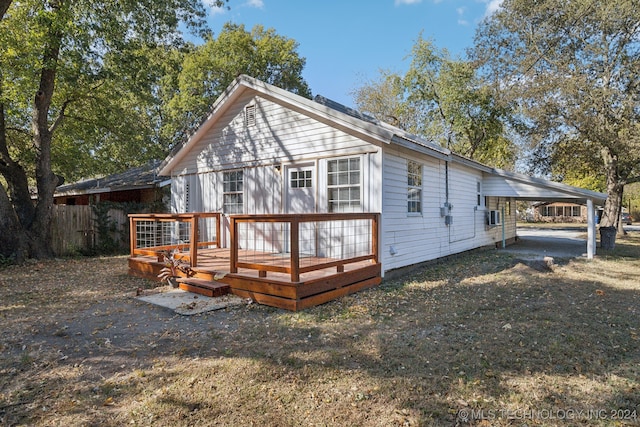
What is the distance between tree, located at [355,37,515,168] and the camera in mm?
21281

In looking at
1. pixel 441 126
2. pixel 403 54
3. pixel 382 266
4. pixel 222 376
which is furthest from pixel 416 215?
pixel 403 54

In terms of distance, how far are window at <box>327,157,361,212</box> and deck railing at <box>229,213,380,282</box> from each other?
1.26 ft

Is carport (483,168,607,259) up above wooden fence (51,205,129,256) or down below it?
above

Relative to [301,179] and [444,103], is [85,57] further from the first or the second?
[444,103]

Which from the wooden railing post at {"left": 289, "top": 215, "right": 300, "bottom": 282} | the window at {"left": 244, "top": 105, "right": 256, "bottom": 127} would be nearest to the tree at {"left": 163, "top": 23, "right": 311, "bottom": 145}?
the window at {"left": 244, "top": 105, "right": 256, "bottom": 127}

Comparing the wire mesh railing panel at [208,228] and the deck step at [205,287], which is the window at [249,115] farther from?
the deck step at [205,287]

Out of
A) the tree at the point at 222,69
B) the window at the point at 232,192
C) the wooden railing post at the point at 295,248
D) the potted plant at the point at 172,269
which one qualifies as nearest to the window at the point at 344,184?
the wooden railing post at the point at 295,248

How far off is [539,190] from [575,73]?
8.81 m

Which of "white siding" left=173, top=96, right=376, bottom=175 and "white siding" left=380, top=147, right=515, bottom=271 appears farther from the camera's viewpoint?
"white siding" left=173, top=96, right=376, bottom=175

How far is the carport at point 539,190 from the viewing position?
34.9ft

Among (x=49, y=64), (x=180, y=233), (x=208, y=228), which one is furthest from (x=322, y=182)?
(x=49, y=64)

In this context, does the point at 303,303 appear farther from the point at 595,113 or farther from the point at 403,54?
the point at 403,54

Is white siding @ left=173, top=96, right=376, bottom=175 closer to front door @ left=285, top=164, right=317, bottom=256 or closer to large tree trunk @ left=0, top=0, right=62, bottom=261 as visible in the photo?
front door @ left=285, top=164, right=317, bottom=256

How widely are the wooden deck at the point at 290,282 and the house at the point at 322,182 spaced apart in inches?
3.9
